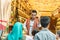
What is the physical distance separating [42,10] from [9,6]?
0.86 m

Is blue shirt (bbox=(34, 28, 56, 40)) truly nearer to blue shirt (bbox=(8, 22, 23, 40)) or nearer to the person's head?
blue shirt (bbox=(8, 22, 23, 40))

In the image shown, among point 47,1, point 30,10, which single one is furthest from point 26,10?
point 47,1

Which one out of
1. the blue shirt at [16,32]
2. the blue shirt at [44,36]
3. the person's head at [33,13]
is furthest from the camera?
the person's head at [33,13]

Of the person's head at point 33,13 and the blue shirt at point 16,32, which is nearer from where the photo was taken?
the blue shirt at point 16,32

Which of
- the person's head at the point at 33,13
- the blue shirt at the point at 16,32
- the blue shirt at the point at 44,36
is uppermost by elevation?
the blue shirt at the point at 44,36

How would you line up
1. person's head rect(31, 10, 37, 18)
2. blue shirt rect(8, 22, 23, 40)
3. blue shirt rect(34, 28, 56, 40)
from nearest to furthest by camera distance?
blue shirt rect(34, 28, 56, 40), blue shirt rect(8, 22, 23, 40), person's head rect(31, 10, 37, 18)

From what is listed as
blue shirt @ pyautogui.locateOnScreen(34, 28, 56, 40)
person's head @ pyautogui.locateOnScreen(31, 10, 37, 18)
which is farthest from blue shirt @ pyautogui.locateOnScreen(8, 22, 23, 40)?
blue shirt @ pyautogui.locateOnScreen(34, 28, 56, 40)

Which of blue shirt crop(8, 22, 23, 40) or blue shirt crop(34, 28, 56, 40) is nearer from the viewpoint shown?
blue shirt crop(34, 28, 56, 40)

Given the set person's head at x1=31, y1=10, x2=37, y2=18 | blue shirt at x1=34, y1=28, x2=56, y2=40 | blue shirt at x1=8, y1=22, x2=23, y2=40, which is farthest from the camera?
person's head at x1=31, y1=10, x2=37, y2=18

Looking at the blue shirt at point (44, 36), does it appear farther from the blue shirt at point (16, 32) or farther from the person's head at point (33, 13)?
the person's head at point (33, 13)

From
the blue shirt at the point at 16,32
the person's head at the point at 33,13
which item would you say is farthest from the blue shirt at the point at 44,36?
the person's head at the point at 33,13

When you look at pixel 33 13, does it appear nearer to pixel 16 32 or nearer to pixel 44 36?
pixel 16 32

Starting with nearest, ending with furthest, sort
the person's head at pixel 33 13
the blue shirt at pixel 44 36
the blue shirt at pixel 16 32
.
Answer: the blue shirt at pixel 44 36 → the blue shirt at pixel 16 32 → the person's head at pixel 33 13

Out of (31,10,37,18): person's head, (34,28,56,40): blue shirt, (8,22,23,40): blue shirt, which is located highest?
(34,28,56,40): blue shirt
